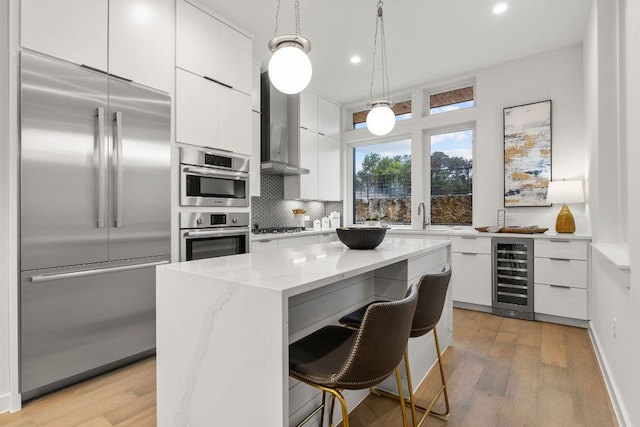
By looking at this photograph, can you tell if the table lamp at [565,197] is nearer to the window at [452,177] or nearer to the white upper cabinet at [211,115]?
the window at [452,177]

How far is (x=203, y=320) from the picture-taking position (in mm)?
1265

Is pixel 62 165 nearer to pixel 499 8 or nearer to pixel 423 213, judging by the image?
pixel 499 8

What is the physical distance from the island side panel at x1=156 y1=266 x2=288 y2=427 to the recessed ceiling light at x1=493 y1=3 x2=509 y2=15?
Result: 336 centimetres

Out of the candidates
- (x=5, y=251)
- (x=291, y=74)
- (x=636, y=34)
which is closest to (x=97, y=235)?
(x=5, y=251)

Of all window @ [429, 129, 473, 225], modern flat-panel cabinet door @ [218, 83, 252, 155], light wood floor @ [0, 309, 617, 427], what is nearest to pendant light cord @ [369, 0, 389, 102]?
window @ [429, 129, 473, 225]

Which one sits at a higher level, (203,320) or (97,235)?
(97,235)

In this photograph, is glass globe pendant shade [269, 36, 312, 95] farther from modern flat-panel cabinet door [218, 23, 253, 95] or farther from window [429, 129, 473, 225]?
window [429, 129, 473, 225]

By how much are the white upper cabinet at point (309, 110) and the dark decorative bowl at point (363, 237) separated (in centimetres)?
295

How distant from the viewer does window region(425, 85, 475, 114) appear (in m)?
4.50

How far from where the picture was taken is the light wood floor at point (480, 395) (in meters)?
1.82

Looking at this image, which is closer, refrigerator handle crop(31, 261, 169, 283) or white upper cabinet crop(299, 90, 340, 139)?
refrigerator handle crop(31, 261, 169, 283)

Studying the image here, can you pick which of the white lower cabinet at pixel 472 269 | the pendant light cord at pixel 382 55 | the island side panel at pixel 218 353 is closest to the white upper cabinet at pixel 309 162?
A: the pendant light cord at pixel 382 55

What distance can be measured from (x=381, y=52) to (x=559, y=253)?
2.88 meters

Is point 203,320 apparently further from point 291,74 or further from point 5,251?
point 5,251
